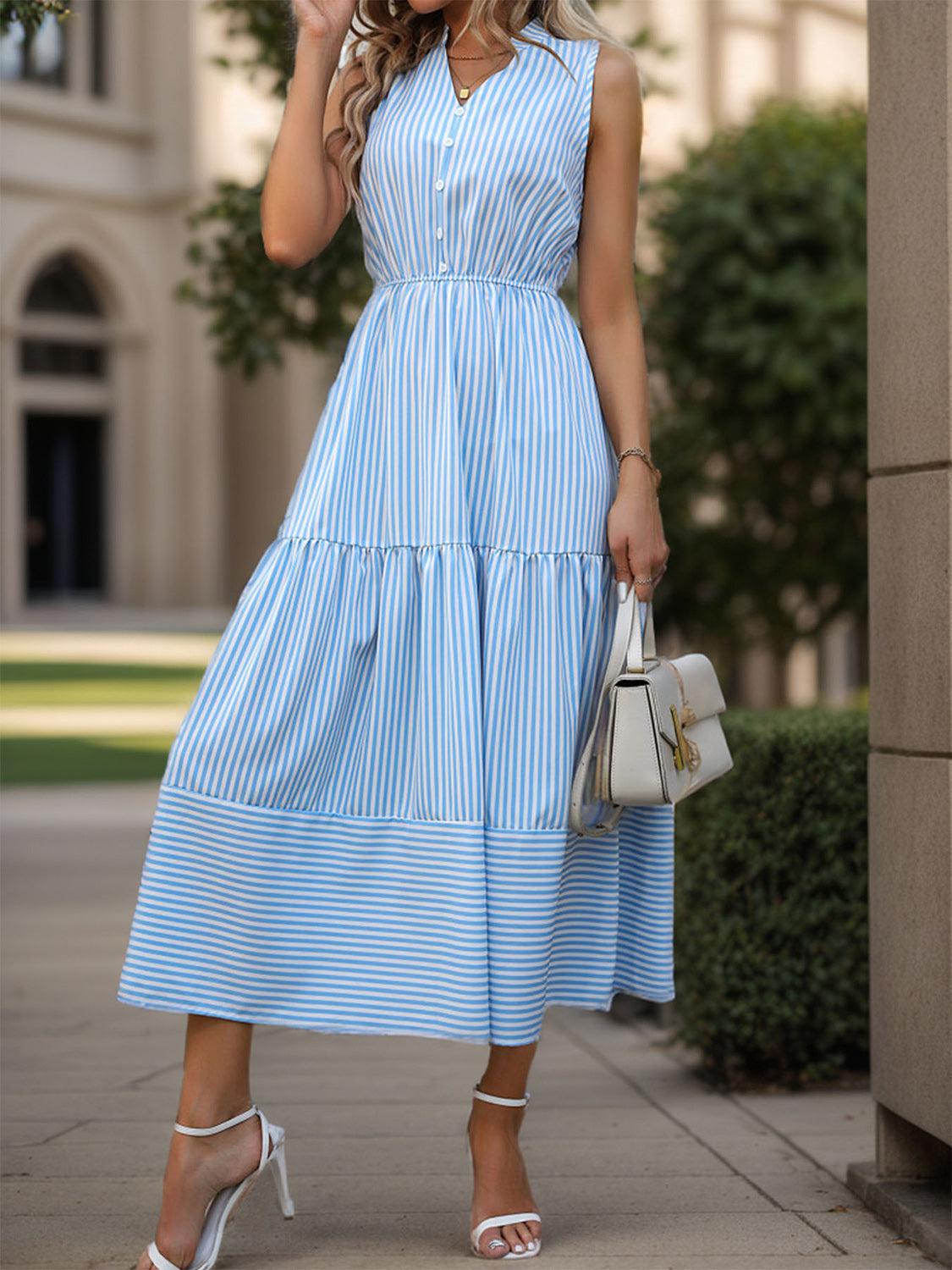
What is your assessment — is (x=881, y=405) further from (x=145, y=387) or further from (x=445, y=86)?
(x=145, y=387)

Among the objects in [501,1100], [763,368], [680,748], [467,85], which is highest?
[763,368]

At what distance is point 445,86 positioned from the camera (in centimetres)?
285

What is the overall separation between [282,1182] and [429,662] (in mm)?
861

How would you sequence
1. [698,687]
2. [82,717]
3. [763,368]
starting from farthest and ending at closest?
[82,717]
[763,368]
[698,687]

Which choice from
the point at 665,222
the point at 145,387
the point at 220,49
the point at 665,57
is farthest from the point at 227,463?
the point at 665,57

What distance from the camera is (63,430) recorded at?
31219 millimetres

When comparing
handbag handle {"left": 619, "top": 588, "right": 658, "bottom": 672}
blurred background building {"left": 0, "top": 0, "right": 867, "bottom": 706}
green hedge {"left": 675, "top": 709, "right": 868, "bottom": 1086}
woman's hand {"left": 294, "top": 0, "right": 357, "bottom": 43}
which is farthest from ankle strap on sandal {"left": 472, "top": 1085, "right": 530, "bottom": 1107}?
blurred background building {"left": 0, "top": 0, "right": 867, "bottom": 706}

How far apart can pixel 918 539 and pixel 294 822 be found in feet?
3.53

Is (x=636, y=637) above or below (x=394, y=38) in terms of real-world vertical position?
below

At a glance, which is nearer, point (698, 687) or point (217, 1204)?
point (217, 1204)

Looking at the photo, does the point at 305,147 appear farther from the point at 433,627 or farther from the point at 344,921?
the point at 344,921

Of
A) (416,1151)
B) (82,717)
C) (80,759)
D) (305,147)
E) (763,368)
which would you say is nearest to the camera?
(305,147)

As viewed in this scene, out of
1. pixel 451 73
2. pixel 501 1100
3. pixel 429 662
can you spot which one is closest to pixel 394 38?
pixel 451 73

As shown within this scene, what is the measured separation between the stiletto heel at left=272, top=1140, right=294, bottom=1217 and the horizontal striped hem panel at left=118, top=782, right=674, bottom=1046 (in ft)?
0.85
